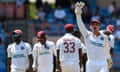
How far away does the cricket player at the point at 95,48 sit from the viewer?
1320 centimetres

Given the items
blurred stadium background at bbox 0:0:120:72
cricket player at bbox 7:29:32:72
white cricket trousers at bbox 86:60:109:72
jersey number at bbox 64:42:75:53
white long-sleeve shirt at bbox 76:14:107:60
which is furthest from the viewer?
blurred stadium background at bbox 0:0:120:72

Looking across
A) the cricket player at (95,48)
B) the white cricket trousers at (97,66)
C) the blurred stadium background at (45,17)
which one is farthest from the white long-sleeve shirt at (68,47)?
the blurred stadium background at (45,17)

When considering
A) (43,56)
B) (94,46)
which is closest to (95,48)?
(94,46)

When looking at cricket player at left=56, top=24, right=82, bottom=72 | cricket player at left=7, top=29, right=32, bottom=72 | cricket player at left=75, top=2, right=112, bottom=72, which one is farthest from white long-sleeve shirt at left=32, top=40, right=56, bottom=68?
cricket player at left=75, top=2, right=112, bottom=72

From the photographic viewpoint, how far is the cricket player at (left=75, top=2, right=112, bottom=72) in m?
13.2

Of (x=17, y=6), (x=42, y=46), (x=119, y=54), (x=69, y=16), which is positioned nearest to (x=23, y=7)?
(x=17, y=6)

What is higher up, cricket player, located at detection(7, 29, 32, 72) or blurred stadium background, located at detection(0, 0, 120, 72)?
blurred stadium background, located at detection(0, 0, 120, 72)

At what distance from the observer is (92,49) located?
13352 millimetres

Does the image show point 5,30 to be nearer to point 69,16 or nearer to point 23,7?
point 23,7

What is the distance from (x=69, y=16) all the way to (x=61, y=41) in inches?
449

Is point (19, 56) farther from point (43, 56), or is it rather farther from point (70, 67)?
point (70, 67)

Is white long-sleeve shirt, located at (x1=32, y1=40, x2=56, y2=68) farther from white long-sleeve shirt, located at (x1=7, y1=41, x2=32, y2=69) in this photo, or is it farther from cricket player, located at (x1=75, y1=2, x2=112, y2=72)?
cricket player, located at (x1=75, y1=2, x2=112, y2=72)

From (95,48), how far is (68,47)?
1.68 m

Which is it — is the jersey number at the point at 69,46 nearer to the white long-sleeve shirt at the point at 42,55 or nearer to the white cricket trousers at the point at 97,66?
the white long-sleeve shirt at the point at 42,55
